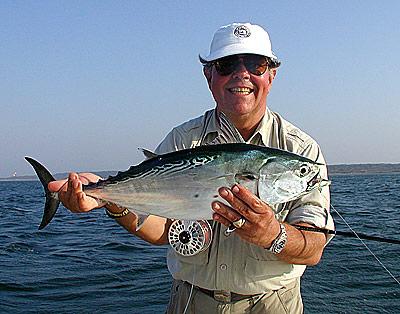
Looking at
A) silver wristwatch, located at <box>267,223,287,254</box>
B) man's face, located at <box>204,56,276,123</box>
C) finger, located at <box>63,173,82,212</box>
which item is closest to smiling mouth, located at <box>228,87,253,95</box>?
man's face, located at <box>204,56,276,123</box>

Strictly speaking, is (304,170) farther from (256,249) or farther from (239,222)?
(256,249)

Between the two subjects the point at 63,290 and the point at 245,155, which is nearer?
the point at 245,155

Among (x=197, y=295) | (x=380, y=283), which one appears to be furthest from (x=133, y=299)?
(x=197, y=295)

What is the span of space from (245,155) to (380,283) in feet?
33.5

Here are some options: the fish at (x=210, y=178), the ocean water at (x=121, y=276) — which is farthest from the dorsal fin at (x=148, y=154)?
the ocean water at (x=121, y=276)

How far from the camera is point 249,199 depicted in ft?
12.0

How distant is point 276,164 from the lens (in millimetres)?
3893

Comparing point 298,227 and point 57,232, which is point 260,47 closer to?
point 298,227

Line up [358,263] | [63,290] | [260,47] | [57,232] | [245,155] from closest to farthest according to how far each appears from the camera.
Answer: [245,155]
[260,47]
[63,290]
[358,263]
[57,232]

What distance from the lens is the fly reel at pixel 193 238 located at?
4.42 m

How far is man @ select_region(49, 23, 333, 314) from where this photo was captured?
4376mm

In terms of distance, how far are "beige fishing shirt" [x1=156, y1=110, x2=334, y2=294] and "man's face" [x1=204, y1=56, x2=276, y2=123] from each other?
18 centimetres

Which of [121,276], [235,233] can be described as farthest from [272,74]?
[121,276]

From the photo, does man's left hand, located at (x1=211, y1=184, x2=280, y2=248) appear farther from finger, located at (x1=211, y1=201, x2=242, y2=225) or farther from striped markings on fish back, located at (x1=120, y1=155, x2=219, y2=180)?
striped markings on fish back, located at (x1=120, y1=155, x2=219, y2=180)
